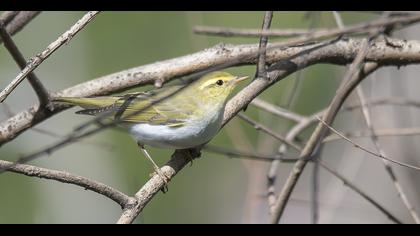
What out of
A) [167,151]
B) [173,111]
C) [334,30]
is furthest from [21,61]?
[167,151]

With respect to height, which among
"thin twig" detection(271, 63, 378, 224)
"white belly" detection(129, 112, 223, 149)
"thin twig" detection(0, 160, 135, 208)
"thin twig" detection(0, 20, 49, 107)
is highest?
"white belly" detection(129, 112, 223, 149)

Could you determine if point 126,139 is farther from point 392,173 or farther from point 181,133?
point 392,173

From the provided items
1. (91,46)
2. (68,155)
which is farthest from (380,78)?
(91,46)

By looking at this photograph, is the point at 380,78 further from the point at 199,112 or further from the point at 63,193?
the point at 63,193

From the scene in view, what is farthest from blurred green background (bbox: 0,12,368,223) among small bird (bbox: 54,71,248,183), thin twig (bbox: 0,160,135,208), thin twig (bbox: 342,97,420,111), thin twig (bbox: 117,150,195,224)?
thin twig (bbox: 0,160,135,208)

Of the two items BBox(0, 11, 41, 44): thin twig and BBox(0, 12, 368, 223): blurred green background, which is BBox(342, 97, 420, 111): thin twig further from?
BBox(0, 11, 41, 44): thin twig
